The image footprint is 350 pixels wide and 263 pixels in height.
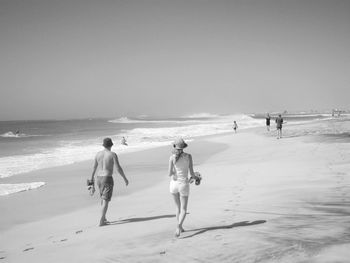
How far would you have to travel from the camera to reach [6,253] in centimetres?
599

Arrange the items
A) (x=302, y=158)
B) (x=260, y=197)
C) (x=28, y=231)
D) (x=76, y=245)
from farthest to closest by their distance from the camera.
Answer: (x=302, y=158), (x=260, y=197), (x=28, y=231), (x=76, y=245)

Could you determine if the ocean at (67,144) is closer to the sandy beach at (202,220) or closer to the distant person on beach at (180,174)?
the sandy beach at (202,220)

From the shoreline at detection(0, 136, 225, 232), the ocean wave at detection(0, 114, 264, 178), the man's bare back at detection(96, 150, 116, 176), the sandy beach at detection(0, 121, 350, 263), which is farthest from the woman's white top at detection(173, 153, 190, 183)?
the ocean wave at detection(0, 114, 264, 178)

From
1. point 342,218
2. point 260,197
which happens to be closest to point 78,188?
point 260,197

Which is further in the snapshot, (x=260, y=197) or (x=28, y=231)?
(x=260, y=197)

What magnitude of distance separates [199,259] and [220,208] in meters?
3.12

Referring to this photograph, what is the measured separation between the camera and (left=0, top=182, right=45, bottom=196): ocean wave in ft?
37.8

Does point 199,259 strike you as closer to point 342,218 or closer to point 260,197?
point 342,218

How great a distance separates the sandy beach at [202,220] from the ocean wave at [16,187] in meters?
0.60

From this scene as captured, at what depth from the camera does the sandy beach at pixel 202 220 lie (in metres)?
4.98

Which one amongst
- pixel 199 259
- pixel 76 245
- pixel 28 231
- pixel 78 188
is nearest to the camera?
pixel 199 259

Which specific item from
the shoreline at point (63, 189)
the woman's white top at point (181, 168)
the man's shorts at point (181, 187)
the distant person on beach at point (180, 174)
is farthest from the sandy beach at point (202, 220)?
the woman's white top at point (181, 168)

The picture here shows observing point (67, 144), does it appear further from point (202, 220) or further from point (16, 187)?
point (202, 220)

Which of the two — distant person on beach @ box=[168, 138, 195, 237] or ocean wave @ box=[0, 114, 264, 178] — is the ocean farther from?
distant person on beach @ box=[168, 138, 195, 237]
